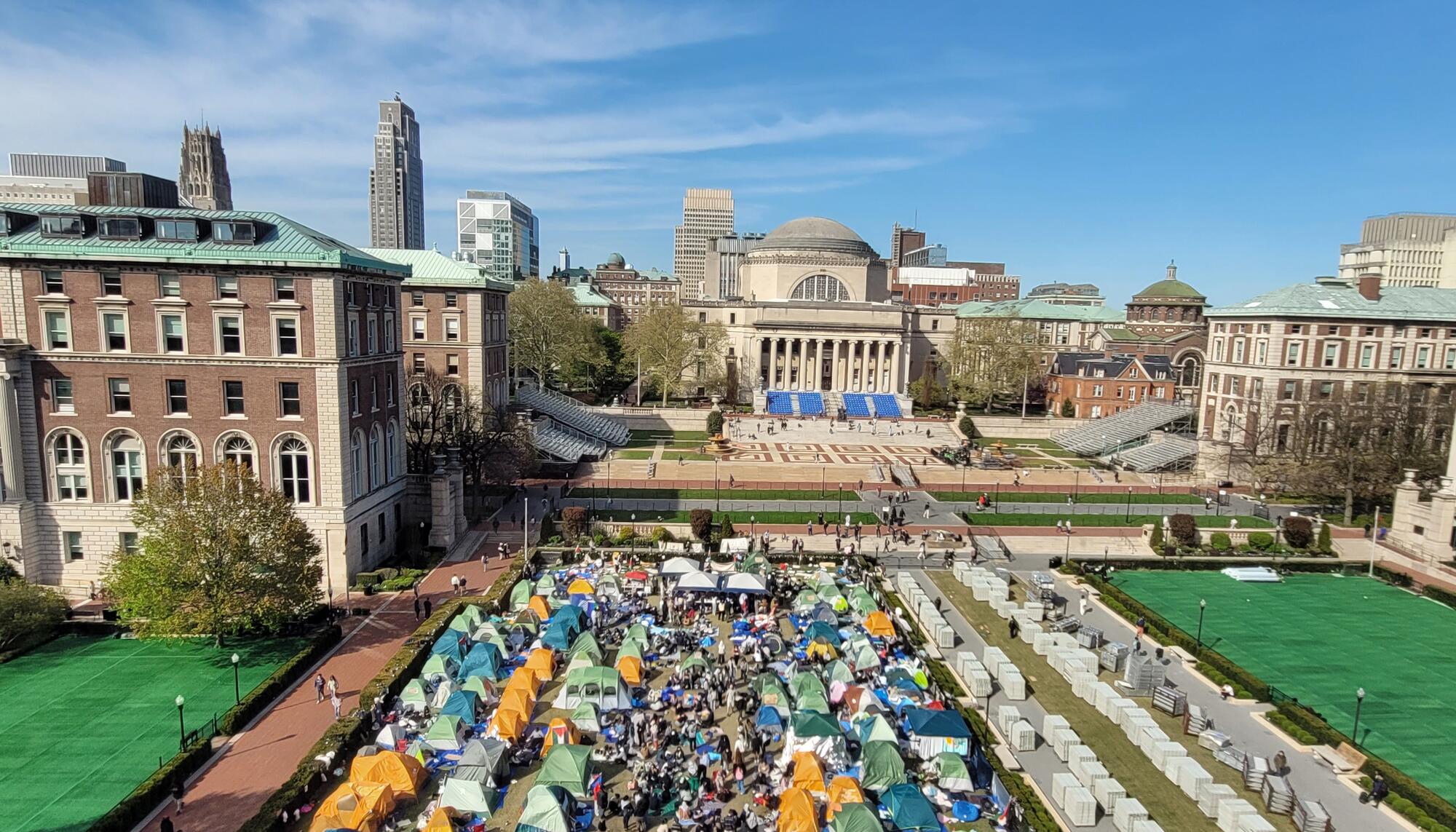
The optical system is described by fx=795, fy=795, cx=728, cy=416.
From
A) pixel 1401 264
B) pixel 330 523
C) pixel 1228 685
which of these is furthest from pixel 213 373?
pixel 1401 264

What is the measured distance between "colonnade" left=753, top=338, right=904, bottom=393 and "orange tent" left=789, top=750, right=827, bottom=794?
3283 inches

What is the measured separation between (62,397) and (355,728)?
82.3ft

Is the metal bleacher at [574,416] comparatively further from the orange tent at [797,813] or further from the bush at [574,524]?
the orange tent at [797,813]

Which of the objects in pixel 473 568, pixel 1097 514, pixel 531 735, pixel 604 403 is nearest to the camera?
pixel 531 735

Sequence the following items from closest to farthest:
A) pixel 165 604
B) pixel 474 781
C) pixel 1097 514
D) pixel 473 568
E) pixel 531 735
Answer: pixel 474 781, pixel 531 735, pixel 165 604, pixel 473 568, pixel 1097 514

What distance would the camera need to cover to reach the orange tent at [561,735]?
2372cm

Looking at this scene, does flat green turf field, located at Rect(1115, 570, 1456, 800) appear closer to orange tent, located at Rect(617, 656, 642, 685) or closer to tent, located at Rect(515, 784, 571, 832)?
orange tent, located at Rect(617, 656, 642, 685)

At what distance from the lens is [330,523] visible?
123 ft

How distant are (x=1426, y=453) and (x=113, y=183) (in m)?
81.4

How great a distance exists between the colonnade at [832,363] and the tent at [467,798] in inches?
3382

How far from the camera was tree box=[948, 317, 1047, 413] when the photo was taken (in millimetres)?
97125

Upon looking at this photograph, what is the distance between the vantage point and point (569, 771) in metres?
21.3

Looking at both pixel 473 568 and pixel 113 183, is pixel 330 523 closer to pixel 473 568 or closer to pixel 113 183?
pixel 473 568

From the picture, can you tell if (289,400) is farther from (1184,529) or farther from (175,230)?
(1184,529)
